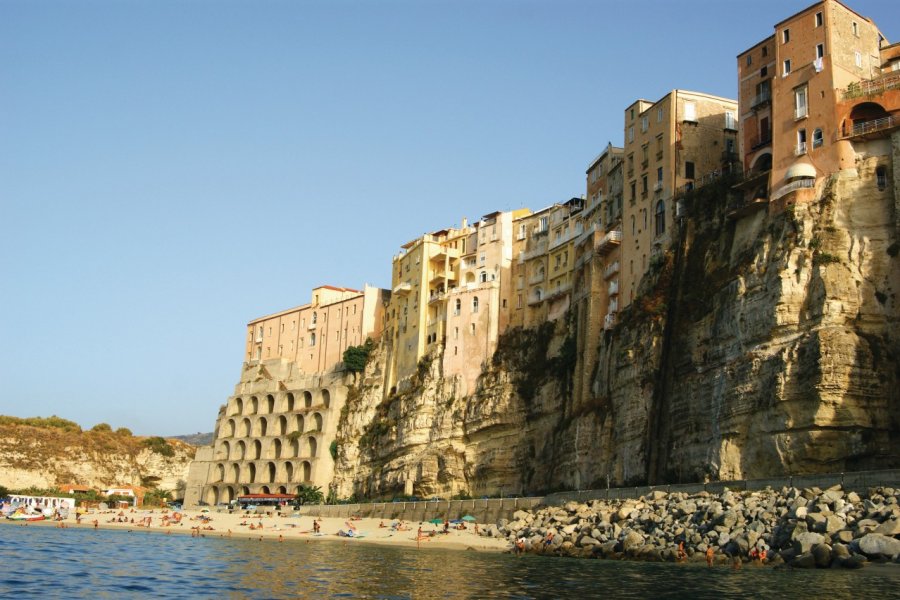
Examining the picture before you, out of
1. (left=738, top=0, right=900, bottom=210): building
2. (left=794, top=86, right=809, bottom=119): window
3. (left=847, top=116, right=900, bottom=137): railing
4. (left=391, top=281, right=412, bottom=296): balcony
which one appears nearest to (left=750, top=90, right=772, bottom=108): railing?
(left=738, top=0, right=900, bottom=210): building

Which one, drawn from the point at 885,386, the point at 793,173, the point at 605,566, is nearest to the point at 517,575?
the point at 605,566

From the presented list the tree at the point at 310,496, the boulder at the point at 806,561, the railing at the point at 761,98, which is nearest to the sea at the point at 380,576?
the boulder at the point at 806,561

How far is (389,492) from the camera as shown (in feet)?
280

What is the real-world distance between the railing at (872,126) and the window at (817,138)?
1.53 meters

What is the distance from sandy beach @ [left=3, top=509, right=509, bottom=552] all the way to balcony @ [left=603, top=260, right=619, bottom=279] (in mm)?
20041

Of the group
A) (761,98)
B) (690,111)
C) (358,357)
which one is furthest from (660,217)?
(358,357)

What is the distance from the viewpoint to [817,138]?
51906mm

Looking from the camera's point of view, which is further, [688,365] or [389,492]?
[389,492]

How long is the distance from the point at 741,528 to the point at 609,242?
33.0m

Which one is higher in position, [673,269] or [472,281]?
[472,281]

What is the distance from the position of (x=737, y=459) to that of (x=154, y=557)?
2879cm

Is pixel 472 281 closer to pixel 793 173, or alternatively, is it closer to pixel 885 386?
pixel 793 173

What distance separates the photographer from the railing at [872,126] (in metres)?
49.4

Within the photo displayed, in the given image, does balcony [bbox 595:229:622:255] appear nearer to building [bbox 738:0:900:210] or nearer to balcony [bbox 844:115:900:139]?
building [bbox 738:0:900:210]
